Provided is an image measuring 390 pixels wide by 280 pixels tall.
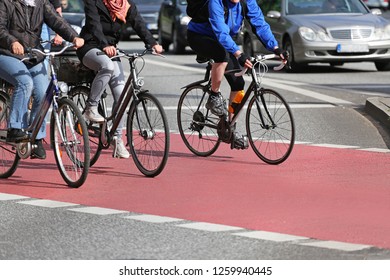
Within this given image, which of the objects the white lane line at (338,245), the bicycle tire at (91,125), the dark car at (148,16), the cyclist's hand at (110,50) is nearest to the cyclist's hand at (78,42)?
the cyclist's hand at (110,50)

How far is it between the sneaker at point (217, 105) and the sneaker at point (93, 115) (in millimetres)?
1205

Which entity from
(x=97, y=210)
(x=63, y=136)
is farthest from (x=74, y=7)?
(x=97, y=210)

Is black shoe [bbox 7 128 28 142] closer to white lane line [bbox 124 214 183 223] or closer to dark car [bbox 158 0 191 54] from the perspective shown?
white lane line [bbox 124 214 183 223]

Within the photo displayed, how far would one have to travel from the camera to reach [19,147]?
1076cm

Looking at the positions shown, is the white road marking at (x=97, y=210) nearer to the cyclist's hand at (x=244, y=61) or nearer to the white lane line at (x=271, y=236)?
the white lane line at (x=271, y=236)

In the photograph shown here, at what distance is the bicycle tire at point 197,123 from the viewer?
39.9 feet

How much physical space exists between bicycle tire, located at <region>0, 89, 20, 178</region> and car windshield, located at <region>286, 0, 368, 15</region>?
13734mm

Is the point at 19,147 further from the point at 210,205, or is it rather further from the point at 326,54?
the point at 326,54

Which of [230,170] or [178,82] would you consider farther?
[178,82]

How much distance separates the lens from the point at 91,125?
11336mm

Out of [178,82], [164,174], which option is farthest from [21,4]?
[178,82]

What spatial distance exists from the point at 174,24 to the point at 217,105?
63.2ft

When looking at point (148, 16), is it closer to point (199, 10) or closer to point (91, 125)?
point (199, 10)
